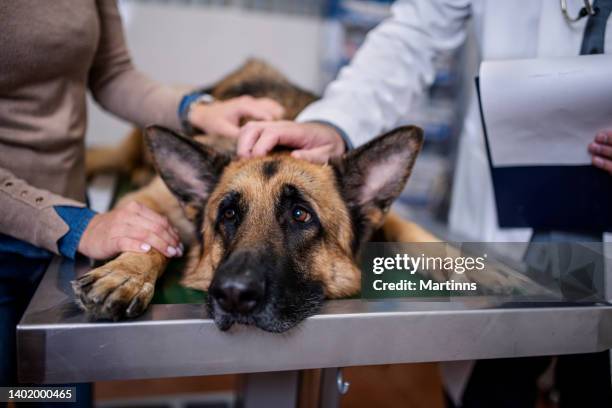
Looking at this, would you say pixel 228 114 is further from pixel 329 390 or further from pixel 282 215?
pixel 329 390

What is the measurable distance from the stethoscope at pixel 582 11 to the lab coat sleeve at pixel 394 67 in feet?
1.34

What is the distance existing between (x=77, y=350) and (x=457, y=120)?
3111 millimetres

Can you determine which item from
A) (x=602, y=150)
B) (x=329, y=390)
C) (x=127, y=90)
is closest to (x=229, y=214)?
(x=329, y=390)

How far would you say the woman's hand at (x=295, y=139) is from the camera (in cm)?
119

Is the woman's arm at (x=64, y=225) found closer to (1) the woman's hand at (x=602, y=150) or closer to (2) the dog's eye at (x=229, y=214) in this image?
(2) the dog's eye at (x=229, y=214)

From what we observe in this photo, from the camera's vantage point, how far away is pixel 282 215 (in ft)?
3.89

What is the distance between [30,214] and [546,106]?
110cm

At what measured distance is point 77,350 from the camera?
2.55 ft

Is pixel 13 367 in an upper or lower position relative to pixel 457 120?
lower

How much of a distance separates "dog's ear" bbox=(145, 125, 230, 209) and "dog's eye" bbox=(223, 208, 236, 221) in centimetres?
13

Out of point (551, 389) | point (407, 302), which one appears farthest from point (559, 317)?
point (551, 389)

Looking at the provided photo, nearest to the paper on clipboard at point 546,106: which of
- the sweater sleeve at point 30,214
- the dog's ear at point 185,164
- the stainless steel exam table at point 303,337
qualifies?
the stainless steel exam table at point 303,337

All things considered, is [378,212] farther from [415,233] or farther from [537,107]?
[537,107]

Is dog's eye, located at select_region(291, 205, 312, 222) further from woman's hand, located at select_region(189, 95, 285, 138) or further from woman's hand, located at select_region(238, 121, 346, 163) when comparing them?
woman's hand, located at select_region(189, 95, 285, 138)
